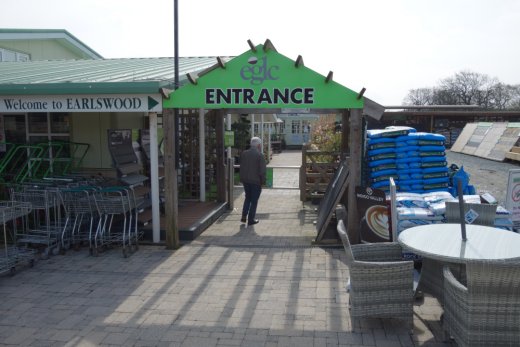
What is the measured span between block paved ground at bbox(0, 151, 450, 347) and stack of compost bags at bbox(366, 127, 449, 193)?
168cm

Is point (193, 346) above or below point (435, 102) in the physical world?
below

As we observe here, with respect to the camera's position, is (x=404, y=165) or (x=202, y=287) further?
(x=404, y=165)

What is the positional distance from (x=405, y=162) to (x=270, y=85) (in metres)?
2.72

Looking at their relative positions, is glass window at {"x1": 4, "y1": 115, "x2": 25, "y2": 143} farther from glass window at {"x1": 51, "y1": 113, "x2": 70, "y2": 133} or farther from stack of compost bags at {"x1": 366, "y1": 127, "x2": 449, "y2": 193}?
stack of compost bags at {"x1": 366, "y1": 127, "x2": 449, "y2": 193}

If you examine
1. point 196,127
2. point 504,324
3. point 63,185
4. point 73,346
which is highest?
point 196,127

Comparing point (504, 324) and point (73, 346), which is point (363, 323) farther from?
point (73, 346)

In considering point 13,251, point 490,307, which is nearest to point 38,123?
point 13,251

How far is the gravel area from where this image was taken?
13898 millimetres

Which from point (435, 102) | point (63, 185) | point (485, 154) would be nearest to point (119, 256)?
point (63, 185)

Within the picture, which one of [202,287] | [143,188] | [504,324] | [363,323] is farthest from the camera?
[143,188]

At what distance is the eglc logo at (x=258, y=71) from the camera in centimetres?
702

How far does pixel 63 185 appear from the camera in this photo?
7.91 m

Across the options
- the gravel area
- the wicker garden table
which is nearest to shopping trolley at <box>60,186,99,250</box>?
the wicker garden table

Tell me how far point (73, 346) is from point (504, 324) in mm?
3734
